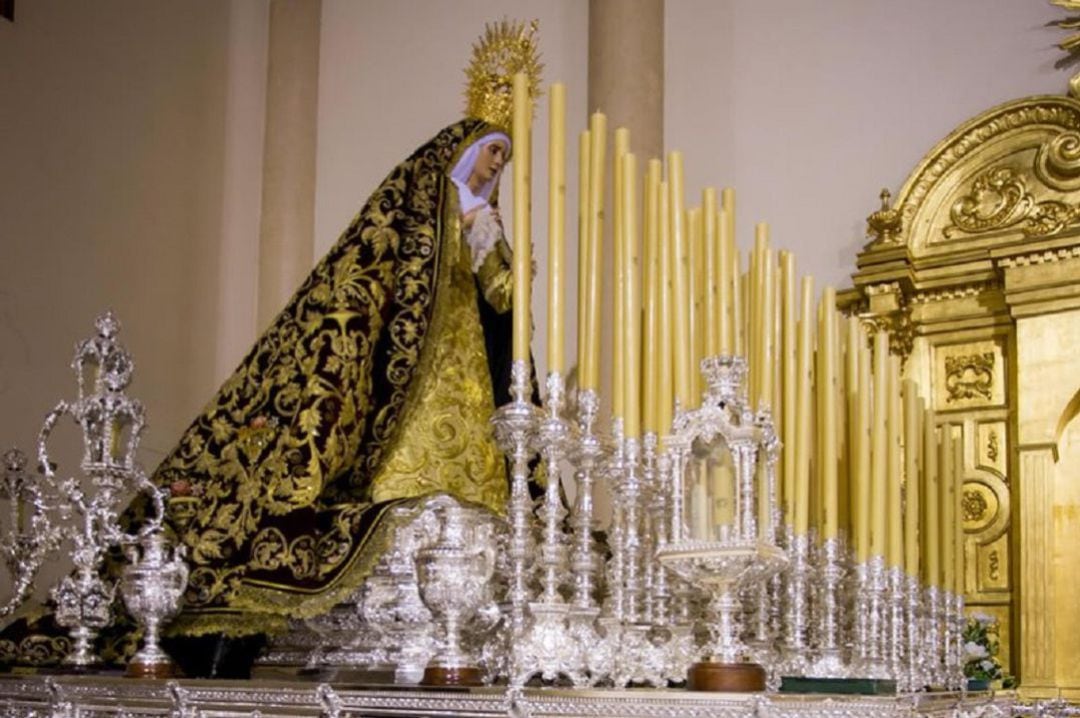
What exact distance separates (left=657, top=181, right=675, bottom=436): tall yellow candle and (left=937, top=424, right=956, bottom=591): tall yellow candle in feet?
6.94

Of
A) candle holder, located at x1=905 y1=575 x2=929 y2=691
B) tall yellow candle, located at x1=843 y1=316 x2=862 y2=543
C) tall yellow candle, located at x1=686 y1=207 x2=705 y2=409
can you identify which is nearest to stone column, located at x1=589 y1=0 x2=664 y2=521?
tall yellow candle, located at x1=843 y1=316 x2=862 y2=543

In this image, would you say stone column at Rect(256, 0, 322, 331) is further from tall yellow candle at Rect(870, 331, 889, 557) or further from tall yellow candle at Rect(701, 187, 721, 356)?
tall yellow candle at Rect(701, 187, 721, 356)

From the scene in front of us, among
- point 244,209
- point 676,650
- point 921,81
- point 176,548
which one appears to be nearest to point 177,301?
point 244,209

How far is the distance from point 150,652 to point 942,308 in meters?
4.31

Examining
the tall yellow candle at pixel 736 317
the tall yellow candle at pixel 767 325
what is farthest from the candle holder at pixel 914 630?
the tall yellow candle at pixel 736 317

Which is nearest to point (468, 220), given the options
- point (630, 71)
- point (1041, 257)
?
point (630, 71)

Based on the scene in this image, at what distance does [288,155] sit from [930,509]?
5127 millimetres

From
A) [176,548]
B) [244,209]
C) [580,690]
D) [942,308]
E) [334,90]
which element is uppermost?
[334,90]

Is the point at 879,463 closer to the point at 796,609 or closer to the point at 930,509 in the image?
the point at 796,609

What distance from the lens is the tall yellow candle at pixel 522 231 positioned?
11.6 ft

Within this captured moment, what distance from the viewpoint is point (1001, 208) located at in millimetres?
6793

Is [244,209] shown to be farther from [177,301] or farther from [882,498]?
[882,498]

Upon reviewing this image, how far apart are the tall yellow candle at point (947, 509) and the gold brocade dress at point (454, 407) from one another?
1.86 meters

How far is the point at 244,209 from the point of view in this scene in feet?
30.3
